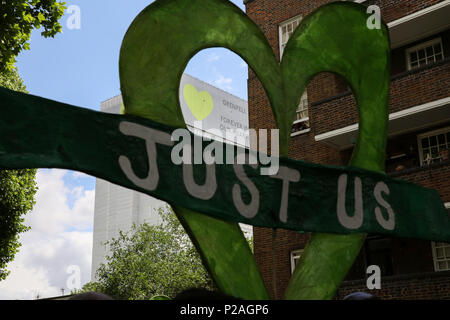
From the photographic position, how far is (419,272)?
13352 mm

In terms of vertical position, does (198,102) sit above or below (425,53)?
above

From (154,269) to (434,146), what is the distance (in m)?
20.3

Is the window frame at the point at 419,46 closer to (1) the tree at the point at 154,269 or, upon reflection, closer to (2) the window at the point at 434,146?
(2) the window at the point at 434,146

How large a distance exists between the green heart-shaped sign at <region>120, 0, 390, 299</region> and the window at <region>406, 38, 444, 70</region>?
9662 mm

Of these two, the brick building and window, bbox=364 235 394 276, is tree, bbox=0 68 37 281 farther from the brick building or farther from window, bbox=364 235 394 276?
window, bbox=364 235 394 276

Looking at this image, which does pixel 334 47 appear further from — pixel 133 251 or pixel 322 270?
pixel 133 251

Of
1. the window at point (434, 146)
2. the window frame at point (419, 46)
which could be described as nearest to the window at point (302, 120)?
the window frame at point (419, 46)

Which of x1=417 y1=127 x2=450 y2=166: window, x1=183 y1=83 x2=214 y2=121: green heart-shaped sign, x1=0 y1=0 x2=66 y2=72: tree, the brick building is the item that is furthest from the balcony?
x1=183 y1=83 x2=214 y2=121: green heart-shaped sign

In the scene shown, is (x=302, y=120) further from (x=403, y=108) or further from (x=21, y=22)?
(x=21, y=22)

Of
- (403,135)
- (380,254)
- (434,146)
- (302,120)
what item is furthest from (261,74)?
(302,120)

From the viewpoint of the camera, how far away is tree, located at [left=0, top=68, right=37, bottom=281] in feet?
53.2

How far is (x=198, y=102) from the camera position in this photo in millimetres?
61812

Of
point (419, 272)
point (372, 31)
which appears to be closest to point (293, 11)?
point (419, 272)

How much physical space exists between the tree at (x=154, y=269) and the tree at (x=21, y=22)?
20.3m
